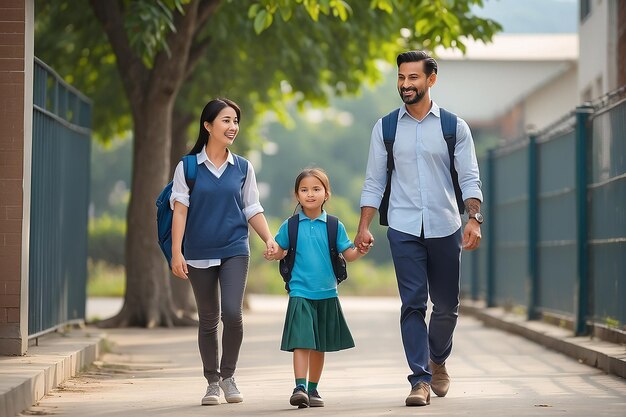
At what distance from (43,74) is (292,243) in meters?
4.51

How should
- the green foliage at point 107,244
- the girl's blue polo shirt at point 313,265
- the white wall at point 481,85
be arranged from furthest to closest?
the white wall at point 481,85, the green foliage at point 107,244, the girl's blue polo shirt at point 313,265

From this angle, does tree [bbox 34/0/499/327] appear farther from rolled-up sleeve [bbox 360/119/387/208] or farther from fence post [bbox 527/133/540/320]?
rolled-up sleeve [bbox 360/119/387/208]

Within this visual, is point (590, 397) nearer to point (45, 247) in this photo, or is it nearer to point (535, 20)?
point (45, 247)

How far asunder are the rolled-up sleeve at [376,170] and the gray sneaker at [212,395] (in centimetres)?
154

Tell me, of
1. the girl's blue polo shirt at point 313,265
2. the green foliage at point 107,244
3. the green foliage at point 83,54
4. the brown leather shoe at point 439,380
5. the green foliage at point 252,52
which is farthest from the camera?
the green foliage at point 107,244

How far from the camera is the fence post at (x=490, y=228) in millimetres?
22391

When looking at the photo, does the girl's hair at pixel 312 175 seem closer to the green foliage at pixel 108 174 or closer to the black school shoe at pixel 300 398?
the black school shoe at pixel 300 398

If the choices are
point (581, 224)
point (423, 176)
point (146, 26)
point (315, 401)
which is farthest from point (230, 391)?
point (146, 26)

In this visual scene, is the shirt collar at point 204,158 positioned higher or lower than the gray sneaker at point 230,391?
higher

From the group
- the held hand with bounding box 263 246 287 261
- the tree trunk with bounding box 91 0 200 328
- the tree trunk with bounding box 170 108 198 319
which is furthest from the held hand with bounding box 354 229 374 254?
the tree trunk with bounding box 170 108 198 319

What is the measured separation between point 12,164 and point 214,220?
256 centimetres

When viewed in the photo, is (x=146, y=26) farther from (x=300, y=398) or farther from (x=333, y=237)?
(x=300, y=398)

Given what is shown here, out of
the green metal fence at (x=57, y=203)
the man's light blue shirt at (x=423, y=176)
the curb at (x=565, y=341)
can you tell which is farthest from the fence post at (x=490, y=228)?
the man's light blue shirt at (x=423, y=176)

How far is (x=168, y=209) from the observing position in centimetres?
968
